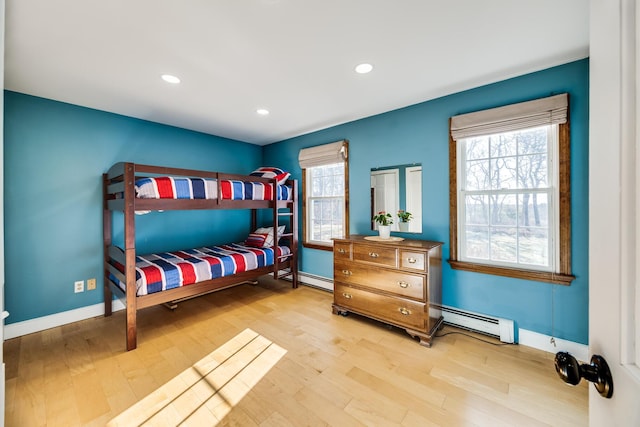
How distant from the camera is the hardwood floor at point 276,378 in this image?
156 cm

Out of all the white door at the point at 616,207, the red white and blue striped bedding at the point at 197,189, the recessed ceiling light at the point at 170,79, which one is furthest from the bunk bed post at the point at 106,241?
the white door at the point at 616,207

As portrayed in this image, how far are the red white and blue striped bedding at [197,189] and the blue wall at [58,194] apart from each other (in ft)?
3.04

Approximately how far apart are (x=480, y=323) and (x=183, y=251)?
3.54 meters

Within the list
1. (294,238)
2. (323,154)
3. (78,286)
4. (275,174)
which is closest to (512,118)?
(323,154)

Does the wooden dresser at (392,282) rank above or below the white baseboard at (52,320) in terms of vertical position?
above

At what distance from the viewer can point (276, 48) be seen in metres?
1.84

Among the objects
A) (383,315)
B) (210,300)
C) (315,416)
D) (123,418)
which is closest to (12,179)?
(210,300)

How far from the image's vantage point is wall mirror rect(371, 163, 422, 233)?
2.86m

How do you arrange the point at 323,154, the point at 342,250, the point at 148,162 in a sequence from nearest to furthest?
the point at 342,250 → the point at 148,162 → the point at 323,154


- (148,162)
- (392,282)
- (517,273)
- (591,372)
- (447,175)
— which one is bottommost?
(392,282)

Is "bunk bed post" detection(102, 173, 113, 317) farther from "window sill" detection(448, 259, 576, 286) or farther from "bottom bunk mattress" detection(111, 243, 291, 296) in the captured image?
"window sill" detection(448, 259, 576, 286)

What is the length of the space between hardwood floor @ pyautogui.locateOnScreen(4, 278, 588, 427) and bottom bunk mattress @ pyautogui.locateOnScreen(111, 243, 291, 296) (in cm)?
49

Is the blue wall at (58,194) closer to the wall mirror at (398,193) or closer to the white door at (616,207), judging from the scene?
the wall mirror at (398,193)

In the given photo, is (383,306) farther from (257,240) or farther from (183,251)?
(183,251)
